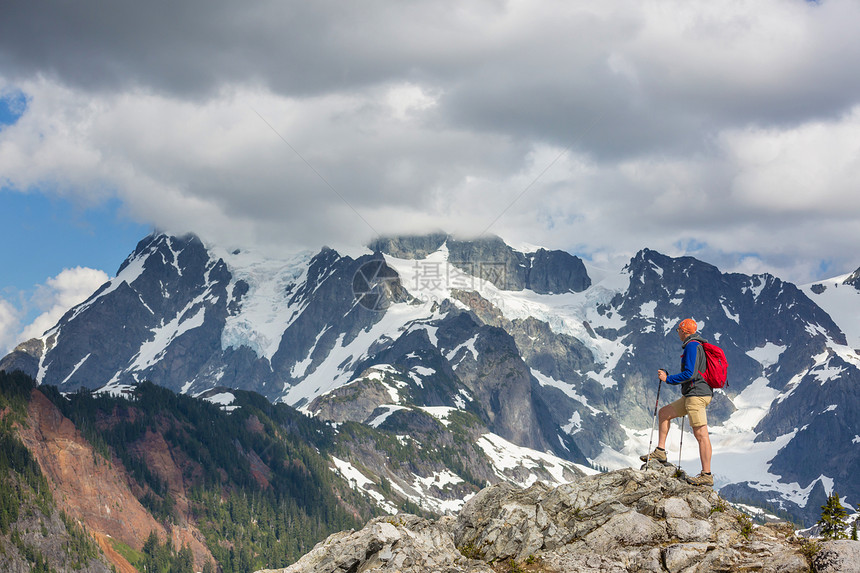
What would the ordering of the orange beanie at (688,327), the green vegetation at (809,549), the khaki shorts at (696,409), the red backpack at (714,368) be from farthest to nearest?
the orange beanie at (688,327) < the red backpack at (714,368) < the khaki shorts at (696,409) < the green vegetation at (809,549)

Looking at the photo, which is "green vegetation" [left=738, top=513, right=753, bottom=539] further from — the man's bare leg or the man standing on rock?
the man's bare leg

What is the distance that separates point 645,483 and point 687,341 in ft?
20.3

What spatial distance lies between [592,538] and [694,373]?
304 inches

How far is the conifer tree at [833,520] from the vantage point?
31297mm

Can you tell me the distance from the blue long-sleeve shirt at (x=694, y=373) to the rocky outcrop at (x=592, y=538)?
3835mm

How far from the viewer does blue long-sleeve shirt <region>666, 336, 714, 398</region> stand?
35.8 m

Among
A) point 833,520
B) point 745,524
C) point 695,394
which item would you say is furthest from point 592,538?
point 833,520

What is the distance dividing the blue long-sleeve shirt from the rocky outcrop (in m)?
3.83

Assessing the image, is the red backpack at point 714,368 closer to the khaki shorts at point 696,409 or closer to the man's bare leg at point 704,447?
the khaki shorts at point 696,409

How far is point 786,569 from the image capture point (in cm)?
2870

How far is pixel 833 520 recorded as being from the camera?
31.4m

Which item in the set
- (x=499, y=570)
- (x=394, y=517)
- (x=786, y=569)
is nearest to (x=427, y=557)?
(x=499, y=570)

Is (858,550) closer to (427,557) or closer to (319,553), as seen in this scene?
(427,557)

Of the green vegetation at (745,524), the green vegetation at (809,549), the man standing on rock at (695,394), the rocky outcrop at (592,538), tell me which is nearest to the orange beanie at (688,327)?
the man standing on rock at (695,394)
